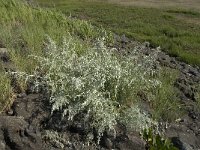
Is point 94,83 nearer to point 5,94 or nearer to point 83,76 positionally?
point 83,76

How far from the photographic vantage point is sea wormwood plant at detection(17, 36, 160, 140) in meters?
4.72

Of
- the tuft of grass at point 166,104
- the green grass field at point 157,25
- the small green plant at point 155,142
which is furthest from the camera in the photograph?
the green grass field at point 157,25

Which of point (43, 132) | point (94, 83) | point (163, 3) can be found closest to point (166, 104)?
point (94, 83)

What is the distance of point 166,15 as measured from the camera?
17.6 m

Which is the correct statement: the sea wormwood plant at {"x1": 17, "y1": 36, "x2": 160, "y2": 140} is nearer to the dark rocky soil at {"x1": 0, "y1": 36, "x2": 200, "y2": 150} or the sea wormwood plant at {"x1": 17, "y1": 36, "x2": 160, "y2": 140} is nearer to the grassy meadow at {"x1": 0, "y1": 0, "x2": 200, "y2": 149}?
the grassy meadow at {"x1": 0, "y1": 0, "x2": 200, "y2": 149}

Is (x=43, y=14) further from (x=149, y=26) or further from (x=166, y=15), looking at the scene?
(x=166, y=15)

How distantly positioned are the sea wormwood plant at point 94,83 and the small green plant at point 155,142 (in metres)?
0.37

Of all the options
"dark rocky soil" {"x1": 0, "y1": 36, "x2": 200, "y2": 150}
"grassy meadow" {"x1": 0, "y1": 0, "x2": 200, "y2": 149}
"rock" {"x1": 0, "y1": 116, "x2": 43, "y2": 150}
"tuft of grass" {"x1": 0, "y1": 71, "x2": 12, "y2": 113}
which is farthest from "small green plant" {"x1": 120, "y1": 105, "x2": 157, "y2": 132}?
"tuft of grass" {"x1": 0, "y1": 71, "x2": 12, "y2": 113}

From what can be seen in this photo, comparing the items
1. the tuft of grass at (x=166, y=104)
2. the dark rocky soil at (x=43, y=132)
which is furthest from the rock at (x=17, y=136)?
the tuft of grass at (x=166, y=104)

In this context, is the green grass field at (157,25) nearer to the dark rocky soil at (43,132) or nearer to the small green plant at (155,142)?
the dark rocky soil at (43,132)

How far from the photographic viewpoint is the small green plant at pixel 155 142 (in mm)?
4473

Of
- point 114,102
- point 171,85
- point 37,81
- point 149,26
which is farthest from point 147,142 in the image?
point 149,26

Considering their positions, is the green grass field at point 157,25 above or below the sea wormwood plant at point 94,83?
below

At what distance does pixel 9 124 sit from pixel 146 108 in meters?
1.81
